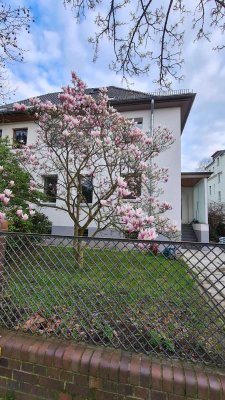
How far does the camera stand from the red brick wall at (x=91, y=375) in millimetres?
1595

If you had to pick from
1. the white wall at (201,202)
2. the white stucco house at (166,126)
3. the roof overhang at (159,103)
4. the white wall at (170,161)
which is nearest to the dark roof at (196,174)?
the white stucco house at (166,126)

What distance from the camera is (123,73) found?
3.64 m

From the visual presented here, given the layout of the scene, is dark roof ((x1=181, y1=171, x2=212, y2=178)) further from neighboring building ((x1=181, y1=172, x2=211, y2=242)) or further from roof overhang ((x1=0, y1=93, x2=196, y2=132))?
roof overhang ((x1=0, y1=93, x2=196, y2=132))

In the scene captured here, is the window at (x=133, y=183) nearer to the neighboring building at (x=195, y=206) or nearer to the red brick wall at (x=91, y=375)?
the red brick wall at (x=91, y=375)

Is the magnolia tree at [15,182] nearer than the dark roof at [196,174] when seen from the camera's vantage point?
Yes

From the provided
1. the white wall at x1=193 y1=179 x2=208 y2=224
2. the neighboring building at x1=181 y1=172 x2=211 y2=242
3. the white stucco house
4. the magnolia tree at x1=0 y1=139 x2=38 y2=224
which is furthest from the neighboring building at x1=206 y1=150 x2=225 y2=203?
the magnolia tree at x1=0 y1=139 x2=38 y2=224

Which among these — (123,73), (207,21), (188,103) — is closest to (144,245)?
(123,73)

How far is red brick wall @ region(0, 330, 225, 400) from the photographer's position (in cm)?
159

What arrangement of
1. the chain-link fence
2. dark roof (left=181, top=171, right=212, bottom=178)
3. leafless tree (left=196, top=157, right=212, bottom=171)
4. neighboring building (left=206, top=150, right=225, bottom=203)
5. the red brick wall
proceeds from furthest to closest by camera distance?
leafless tree (left=196, top=157, right=212, bottom=171) < neighboring building (left=206, top=150, right=225, bottom=203) < dark roof (left=181, top=171, right=212, bottom=178) < the chain-link fence < the red brick wall

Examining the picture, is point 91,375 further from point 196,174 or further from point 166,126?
point 196,174

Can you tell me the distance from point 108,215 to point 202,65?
282cm

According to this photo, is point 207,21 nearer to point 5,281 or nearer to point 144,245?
point 144,245

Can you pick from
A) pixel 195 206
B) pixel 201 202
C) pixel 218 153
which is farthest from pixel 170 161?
pixel 218 153

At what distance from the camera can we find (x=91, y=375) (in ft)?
5.74
